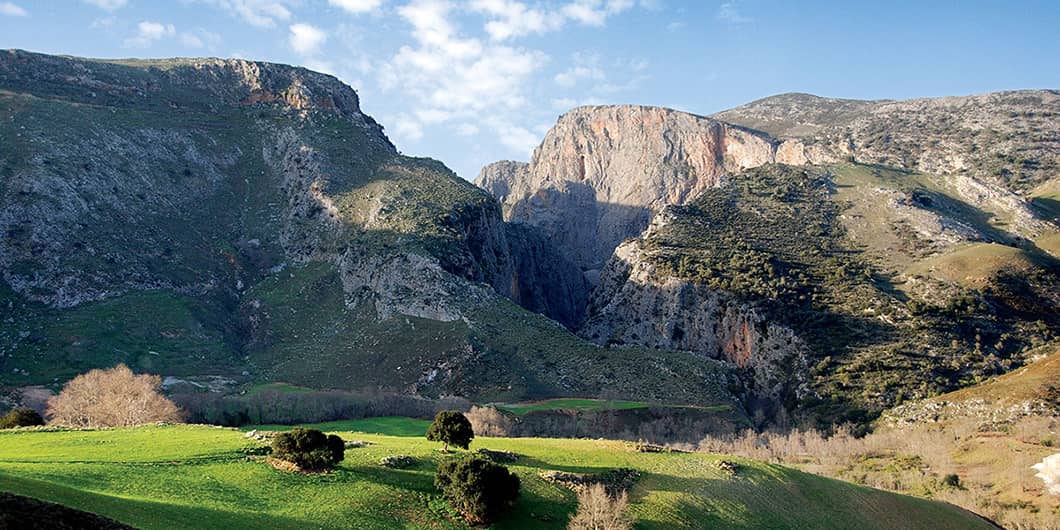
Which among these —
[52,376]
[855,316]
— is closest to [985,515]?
[855,316]

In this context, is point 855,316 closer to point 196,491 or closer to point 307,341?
point 307,341

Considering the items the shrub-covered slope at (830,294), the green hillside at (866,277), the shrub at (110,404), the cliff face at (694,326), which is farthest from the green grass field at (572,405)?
the shrub at (110,404)

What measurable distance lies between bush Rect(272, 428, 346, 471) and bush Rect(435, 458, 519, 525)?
4297 mm

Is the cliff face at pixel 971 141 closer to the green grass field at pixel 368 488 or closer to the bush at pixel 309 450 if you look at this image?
the green grass field at pixel 368 488

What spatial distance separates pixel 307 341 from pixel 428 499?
200 feet

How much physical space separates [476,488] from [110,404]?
2887cm

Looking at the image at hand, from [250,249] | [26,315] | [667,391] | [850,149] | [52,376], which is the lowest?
[667,391]

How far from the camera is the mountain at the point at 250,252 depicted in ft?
263

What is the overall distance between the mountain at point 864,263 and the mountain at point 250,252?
11.4m

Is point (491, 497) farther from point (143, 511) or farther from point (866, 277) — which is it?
point (866, 277)

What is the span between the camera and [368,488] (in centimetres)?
3058

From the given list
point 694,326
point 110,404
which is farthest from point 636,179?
point 110,404

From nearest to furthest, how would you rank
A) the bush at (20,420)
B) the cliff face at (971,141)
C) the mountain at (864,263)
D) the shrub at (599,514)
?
1. the shrub at (599,514)
2. the bush at (20,420)
3. the mountain at (864,263)
4. the cliff face at (971,141)

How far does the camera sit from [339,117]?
420ft
